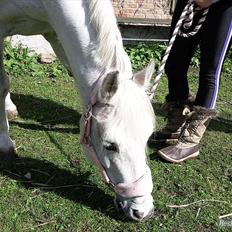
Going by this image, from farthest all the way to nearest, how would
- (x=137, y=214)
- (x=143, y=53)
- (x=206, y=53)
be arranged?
(x=143, y=53) < (x=206, y=53) < (x=137, y=214)

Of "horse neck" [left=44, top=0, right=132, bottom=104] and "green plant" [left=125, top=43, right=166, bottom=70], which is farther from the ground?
"horse neck" [left=44, top=0, right=132, bottom=104]

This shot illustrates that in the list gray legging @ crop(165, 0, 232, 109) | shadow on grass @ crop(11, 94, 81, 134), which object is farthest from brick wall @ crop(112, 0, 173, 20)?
gray legging @ crop(165, 0, 232, 109)

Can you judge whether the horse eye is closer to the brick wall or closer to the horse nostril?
the horse nostril

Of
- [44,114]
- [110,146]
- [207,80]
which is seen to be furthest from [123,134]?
[44,114]

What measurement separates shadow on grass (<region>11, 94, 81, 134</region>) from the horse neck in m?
1.27

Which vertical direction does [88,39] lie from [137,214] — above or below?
above

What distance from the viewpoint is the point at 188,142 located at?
3355 mm

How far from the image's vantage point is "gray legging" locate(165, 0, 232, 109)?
118 inches

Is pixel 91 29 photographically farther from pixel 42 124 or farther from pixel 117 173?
pixel 42 124

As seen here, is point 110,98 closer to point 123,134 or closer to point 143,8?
point 123,134

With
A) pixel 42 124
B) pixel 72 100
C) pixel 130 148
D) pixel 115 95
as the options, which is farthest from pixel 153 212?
pixel 72 100

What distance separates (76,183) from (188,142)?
914 millimetres

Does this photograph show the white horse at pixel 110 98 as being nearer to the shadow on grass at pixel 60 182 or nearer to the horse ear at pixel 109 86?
the horse ear at pixel 109 86

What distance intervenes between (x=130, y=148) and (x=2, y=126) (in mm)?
1223
